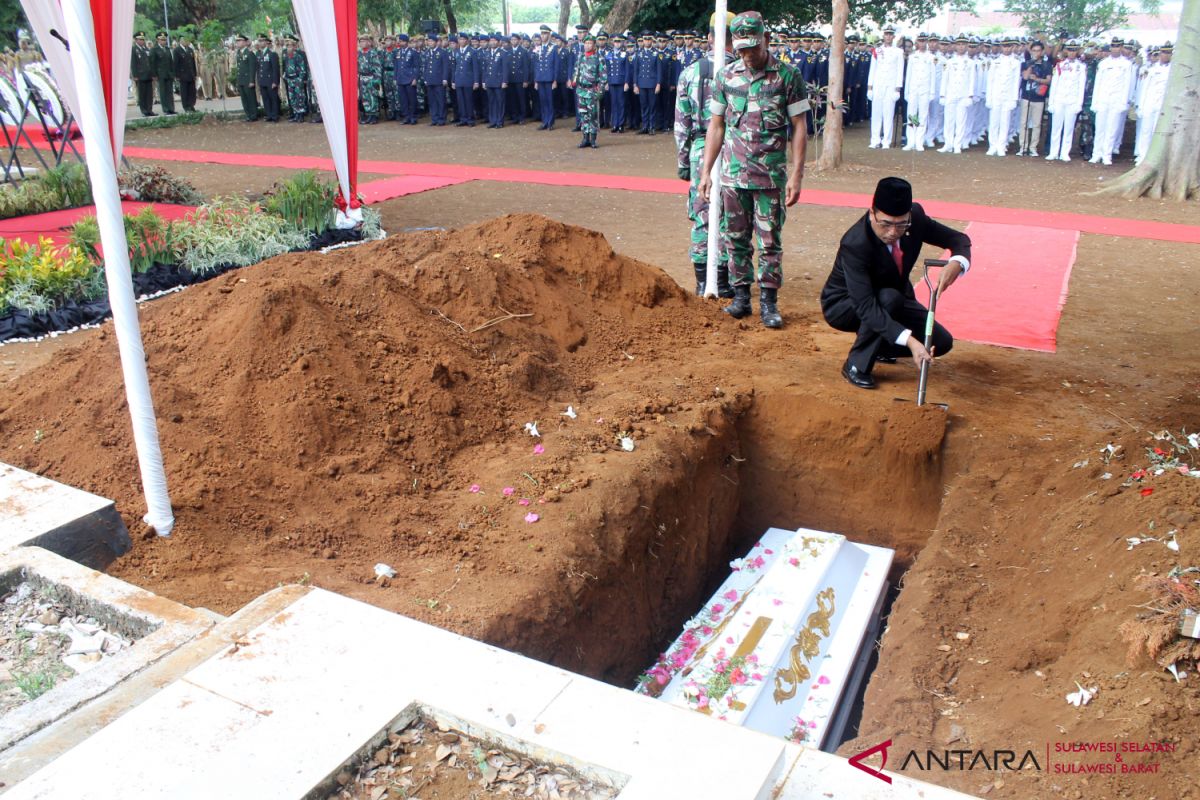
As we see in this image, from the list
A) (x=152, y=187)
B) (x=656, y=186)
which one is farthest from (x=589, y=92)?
(x=152, y=187)

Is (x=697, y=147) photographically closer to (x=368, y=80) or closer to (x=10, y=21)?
(x=368, y=80)

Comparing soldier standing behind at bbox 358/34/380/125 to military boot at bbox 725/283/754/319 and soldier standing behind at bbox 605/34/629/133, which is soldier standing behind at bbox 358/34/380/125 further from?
military boot at bbox 725/283/754/319

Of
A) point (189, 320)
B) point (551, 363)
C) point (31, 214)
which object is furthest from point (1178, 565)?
point (31, 214)

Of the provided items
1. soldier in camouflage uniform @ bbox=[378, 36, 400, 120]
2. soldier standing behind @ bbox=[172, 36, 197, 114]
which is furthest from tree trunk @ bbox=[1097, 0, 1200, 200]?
soldier standing behind @ bbox=[172, 36, 197, 114]

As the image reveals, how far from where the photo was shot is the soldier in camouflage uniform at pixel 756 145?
537cm

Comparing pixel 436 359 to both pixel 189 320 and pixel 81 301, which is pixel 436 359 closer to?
pixel 189 320

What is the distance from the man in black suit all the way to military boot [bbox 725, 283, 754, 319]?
104 centimetres

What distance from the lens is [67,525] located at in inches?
124

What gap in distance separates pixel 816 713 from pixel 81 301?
566cm

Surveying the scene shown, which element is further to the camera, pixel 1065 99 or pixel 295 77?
pixel 295 77

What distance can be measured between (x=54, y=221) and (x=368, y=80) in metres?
11.2

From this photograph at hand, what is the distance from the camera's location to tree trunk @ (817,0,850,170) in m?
11.6

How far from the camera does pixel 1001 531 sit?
159 inches

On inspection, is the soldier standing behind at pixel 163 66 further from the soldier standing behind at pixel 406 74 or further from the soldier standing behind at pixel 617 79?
the soldier standing behind at pixel 617 79
